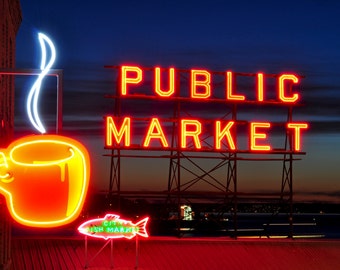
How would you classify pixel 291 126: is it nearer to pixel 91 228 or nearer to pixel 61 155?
pixel 91 228

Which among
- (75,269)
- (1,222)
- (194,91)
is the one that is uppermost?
(194,91)

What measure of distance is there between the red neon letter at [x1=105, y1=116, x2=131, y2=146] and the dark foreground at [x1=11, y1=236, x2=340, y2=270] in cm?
475

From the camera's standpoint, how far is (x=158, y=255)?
2905 cm

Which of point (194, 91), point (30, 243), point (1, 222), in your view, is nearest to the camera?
point (1, 222)

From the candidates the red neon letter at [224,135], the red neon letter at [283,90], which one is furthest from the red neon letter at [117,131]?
the red neon letter at [283,90]

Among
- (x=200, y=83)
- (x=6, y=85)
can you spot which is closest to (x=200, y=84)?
(x=200, y=83)

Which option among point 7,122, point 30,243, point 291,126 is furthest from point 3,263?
point 291,126

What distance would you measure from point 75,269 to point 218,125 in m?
10.5

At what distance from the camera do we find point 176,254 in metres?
29.3

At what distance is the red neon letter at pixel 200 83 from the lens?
112 feet

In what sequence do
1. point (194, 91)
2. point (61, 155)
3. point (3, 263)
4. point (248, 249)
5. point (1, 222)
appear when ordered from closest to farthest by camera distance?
1. point (61, 155)
2. point (1, 222)
3. point (3, 263)
4. point (248, 249)
5. point (194, 91)

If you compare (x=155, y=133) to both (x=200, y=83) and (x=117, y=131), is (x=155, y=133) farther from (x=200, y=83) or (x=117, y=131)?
(x=200, y=83)

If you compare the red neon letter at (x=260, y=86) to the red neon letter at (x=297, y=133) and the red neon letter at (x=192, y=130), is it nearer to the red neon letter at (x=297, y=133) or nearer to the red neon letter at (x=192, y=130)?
the red neon letter at (x=297, y=133)

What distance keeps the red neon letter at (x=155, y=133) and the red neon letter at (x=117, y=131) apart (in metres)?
0.87
